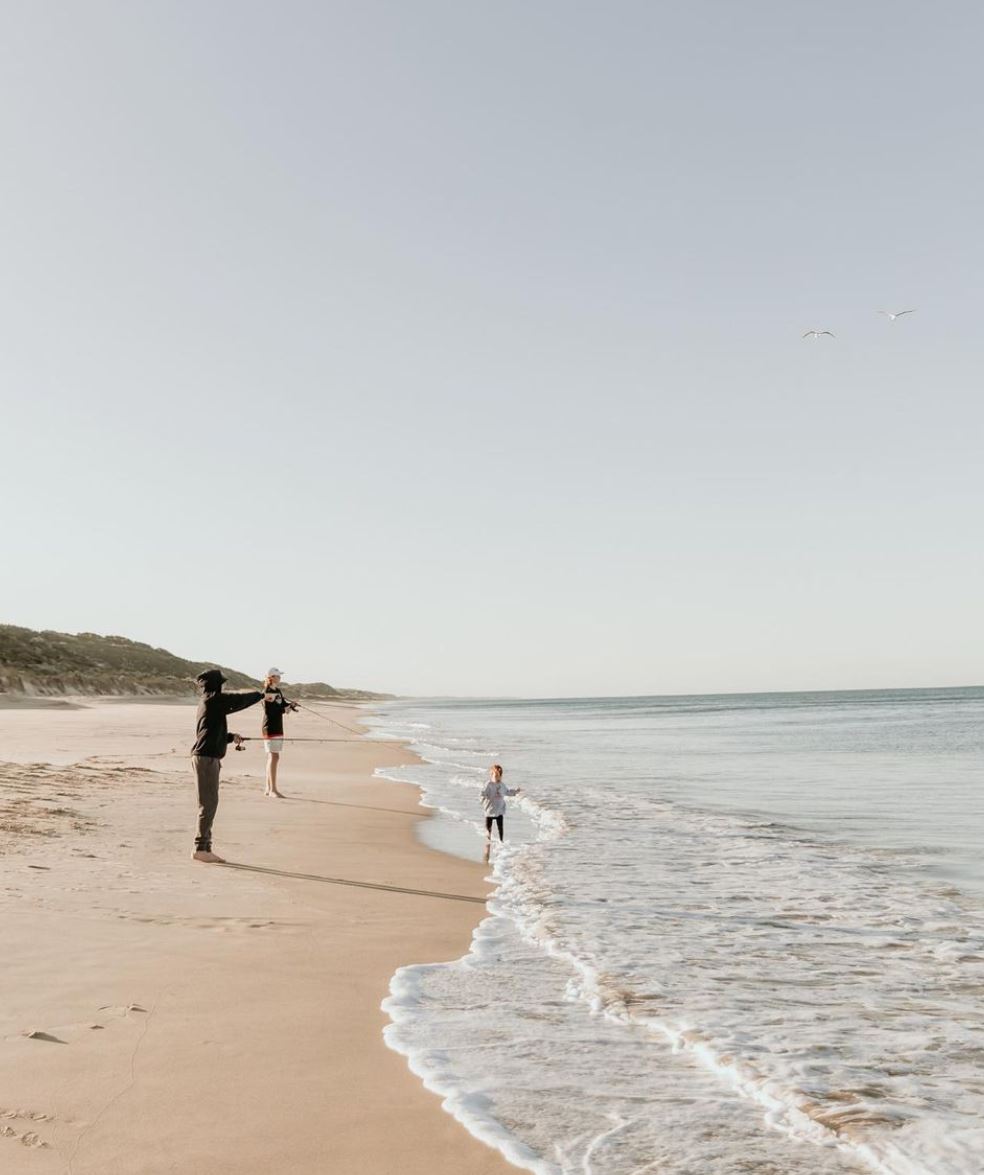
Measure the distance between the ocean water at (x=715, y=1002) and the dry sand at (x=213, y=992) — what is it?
337 millimetres

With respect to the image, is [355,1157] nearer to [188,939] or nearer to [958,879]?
[188,939]

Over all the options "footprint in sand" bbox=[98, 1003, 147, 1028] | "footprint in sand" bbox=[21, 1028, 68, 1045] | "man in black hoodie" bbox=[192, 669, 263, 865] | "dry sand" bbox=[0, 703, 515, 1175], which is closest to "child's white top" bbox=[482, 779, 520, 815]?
"dry sand" bbox=[0, 703, 515, 1175]

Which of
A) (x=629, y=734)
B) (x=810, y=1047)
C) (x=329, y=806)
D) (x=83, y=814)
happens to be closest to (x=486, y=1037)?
(x=810, y=1047)

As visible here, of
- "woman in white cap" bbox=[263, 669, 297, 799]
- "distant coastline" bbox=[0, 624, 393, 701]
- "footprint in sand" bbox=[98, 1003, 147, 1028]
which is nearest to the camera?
"footprint in sand" bbox=[98, 1003, 147, 1028]

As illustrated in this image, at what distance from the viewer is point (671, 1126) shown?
416 centimetres

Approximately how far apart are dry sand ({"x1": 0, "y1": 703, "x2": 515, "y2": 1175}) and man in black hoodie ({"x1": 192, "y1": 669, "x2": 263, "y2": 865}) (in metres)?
0.42

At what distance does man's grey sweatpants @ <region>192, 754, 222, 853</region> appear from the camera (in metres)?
10.0

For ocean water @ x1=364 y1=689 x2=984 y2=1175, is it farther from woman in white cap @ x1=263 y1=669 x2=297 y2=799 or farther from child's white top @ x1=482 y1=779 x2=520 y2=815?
woman in white cap @ x1=263 y1=669 x2=297 y2=799

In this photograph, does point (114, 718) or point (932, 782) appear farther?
point (114, 718)

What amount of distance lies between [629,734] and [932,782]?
25974mm

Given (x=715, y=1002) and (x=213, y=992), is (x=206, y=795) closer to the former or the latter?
(x=213, y=992)

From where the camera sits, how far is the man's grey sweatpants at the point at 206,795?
10.0 meters

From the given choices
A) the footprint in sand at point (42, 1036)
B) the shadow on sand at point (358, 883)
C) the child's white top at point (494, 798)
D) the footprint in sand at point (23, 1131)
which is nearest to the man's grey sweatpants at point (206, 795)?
the shadow on sand at point (358, 883)

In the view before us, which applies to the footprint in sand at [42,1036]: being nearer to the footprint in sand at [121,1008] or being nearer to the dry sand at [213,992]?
the dry sand at [213,992]
